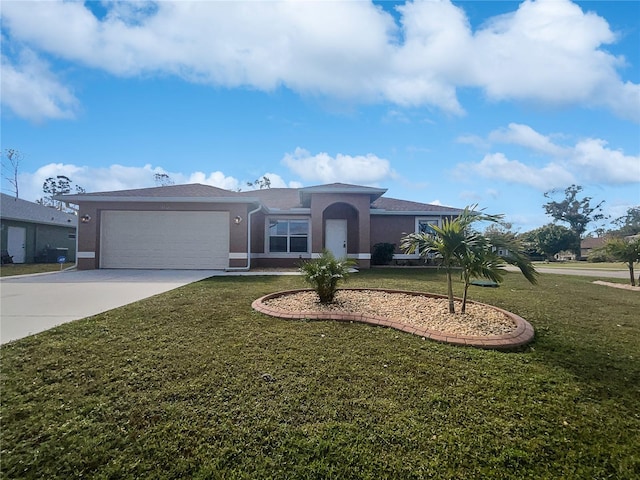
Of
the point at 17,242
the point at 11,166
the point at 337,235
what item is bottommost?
the point at 17,242

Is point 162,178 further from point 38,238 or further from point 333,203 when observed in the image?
point 333,203

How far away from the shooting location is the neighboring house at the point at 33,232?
60.5ft

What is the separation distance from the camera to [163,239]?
45.5ft

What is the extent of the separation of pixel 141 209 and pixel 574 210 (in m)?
66.3

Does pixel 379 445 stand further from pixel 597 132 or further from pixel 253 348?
→ pixel 597 132

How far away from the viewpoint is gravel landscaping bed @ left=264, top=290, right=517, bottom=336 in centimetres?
467

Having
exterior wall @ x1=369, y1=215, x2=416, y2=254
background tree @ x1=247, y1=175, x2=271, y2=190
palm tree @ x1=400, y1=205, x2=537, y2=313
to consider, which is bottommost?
palm tree @ x1=400, y1=205, x2=537, y2=313

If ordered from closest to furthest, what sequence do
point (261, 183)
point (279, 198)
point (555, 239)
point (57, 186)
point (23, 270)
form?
point (23, 270), point (279, 198), point (555, 239), point (261, 183), point (57, 186)

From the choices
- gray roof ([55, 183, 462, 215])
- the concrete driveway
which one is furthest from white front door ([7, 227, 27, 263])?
the concrete driveway

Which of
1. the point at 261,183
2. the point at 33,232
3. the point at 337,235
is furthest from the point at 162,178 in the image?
the point at 337,235

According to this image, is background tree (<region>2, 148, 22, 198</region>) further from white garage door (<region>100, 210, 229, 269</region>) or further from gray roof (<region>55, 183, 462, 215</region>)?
white garage door (<region>100, 210, 229, 269</region>)

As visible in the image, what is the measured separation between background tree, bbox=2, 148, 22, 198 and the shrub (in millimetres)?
35754

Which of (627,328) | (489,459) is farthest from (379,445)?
(627,328)

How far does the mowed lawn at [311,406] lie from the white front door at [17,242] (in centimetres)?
2063
